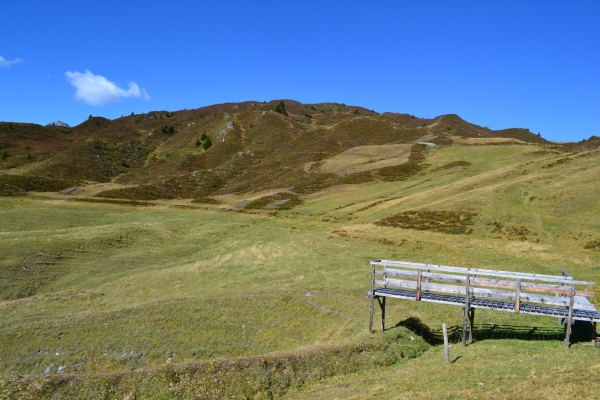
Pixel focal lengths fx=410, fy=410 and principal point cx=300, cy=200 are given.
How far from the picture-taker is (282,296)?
30344mm

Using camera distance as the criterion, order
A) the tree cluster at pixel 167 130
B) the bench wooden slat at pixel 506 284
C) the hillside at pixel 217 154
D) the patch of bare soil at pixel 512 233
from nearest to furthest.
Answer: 1. the bench wooden slat at pixel 506 284
2. the patch of bare soil at pixel 512 233
3. the hillside at pixel 217 154
4. the tree cluster at pixel 167 130

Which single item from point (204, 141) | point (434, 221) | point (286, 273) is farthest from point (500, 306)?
point (204, 141)

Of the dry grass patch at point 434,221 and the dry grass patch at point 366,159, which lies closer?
the dry grass patch at point 434,221

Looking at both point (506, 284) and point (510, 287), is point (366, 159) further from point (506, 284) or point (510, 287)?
point (506, 284)

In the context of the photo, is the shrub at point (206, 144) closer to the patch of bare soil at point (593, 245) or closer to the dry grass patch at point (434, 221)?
the dry grass patch at point (434, 221)

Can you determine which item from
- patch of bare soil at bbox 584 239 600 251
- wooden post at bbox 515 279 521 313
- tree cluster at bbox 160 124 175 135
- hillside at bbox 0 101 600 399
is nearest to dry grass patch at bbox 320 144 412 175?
hillside at bbox 0 101 600 399

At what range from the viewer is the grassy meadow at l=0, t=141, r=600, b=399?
1565 cm

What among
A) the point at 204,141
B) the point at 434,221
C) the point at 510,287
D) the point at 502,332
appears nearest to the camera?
the point at 510,287

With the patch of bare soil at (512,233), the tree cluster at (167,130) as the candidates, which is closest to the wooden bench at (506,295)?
the patch of bare soil at (512,233)

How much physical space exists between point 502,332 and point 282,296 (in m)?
14.9

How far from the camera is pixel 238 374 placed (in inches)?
637

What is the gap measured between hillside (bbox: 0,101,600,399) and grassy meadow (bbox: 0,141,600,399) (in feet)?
0.44

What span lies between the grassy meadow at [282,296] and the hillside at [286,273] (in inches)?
5.3

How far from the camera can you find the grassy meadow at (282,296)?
1565 centimetres
